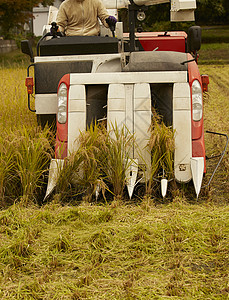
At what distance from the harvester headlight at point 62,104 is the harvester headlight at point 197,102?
3.41 ft

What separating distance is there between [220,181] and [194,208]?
2.72 feet

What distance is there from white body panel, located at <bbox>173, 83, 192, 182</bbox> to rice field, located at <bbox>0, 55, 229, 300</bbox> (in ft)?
0.62

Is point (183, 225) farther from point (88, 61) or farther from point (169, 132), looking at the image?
point (88, 61)

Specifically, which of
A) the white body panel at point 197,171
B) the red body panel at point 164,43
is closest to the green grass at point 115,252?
the white body panel at point 197,171

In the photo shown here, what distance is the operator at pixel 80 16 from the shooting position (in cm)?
536

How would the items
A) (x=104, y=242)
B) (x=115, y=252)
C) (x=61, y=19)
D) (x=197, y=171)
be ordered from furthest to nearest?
(x=61, y=19)
(x=197, y=171)
(x=104, y=242)
(x=115, y=252)

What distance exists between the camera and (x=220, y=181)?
14.5 ft

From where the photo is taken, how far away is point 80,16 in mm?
5371

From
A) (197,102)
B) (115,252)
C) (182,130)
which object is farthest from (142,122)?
(115,252)

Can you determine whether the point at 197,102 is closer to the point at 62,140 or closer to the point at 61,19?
the point at 62,140

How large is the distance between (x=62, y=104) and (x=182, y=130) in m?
1.01

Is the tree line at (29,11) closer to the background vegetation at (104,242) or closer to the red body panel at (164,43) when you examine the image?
the red body panel at (164,43)

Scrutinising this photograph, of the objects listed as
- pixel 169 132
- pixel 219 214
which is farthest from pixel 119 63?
pixel 219 214

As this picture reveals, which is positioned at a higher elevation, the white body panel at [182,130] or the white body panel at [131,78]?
the white body panel at [131,78]
